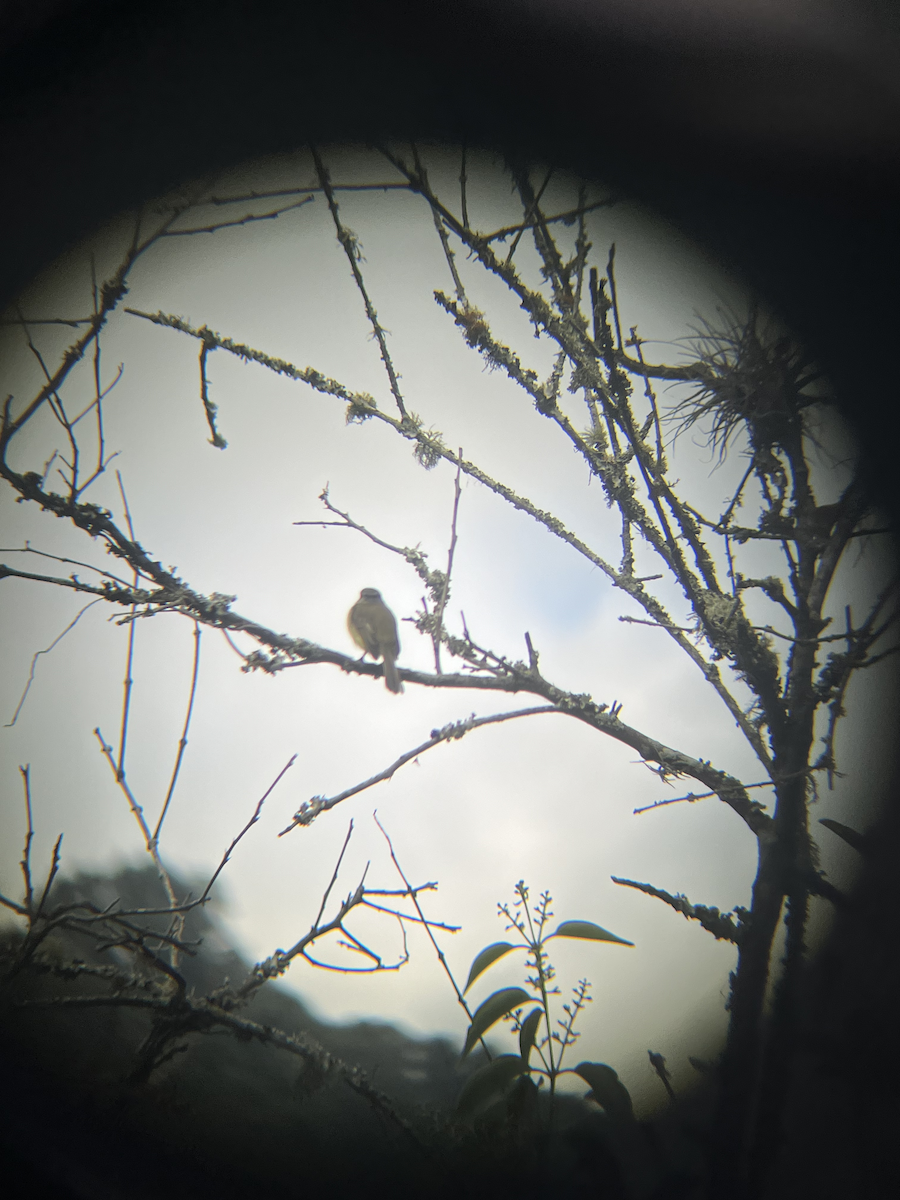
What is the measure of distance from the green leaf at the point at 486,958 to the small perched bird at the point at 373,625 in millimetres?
678

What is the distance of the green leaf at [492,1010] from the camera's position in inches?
37.0

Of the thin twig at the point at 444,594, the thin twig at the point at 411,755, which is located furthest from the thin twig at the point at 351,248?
the thin twig at the point at 411,755

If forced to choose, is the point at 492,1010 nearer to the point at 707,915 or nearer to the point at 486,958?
the point at 486,958

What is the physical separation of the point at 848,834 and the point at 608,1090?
655 mm

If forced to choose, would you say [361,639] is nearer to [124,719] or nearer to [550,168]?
[124,719]

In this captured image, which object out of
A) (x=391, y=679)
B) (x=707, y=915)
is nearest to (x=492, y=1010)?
(x=707, y=915)

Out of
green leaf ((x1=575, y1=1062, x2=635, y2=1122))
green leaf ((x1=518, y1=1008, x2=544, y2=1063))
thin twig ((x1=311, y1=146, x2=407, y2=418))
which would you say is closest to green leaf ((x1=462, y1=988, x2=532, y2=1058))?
green leaf ((x1=518, y1=1008, x2=544, y2=1063))

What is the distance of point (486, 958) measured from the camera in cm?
98

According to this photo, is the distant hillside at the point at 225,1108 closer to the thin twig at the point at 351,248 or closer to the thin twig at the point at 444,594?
the thin twig at the point at 444,594

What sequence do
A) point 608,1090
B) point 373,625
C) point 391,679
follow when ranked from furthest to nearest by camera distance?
1. point 373,625
2. point 391,679
3. point 608,1090

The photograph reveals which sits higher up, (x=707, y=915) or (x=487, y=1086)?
(x=707, y=915)

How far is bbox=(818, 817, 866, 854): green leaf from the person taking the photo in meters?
0.92

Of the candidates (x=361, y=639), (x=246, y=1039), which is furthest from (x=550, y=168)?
(x=246, y=1039)

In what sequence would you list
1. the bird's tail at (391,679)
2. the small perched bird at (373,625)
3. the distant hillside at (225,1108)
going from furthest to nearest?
the small perched bird at (373,625) < the bird's tail at (391,679) < the distant hillside at (225,1108)
